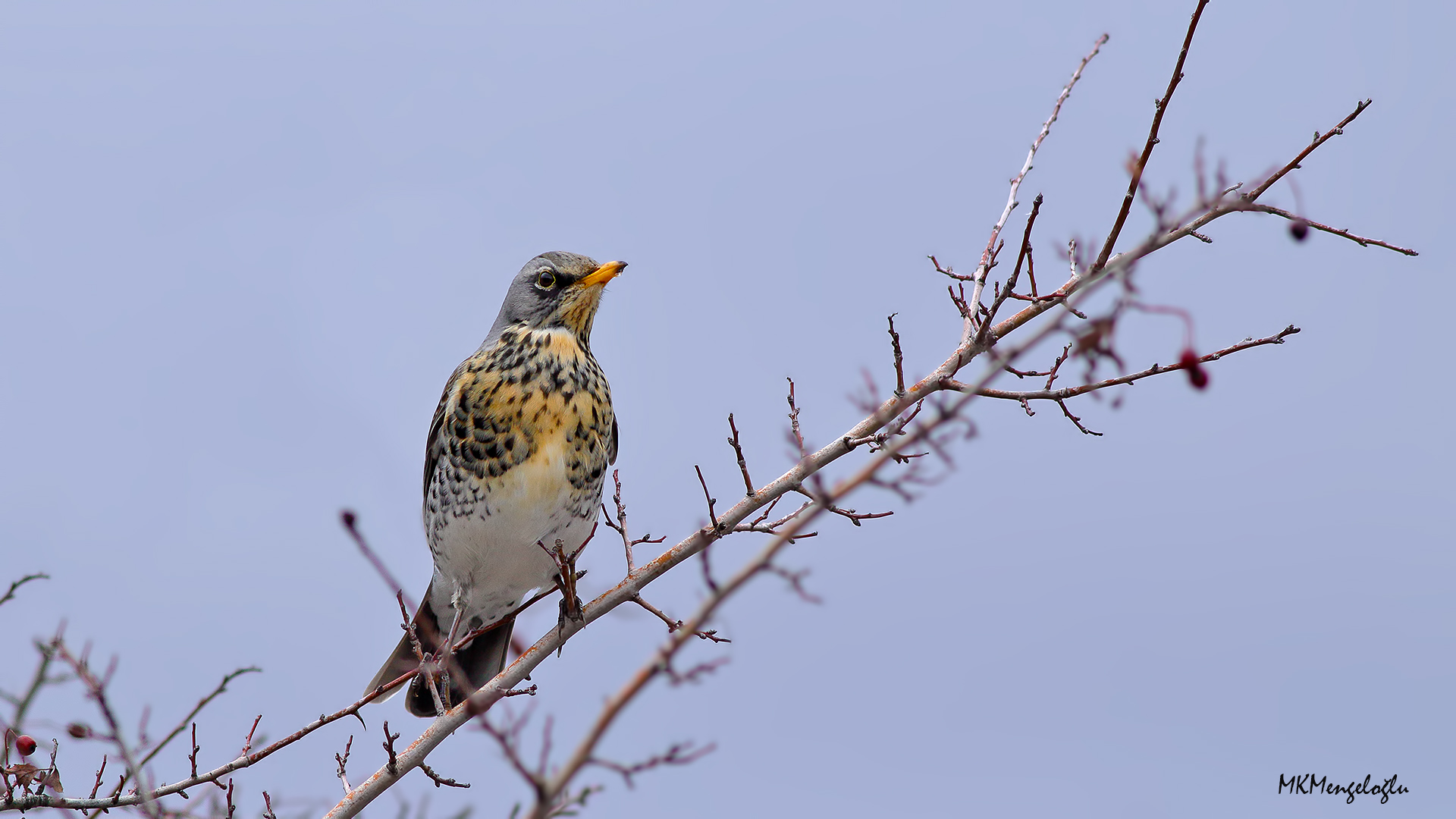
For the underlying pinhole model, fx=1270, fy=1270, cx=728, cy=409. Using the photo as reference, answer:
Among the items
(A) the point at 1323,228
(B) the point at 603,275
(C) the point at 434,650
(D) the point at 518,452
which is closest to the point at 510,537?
(D) the point at 518,452

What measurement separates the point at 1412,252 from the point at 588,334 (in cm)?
400

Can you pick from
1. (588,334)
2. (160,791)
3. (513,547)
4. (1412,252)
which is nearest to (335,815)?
(160,791)

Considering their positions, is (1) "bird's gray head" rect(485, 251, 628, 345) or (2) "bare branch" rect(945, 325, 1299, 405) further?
(1) "bird's gray head" rect(485, 251, 628, 345)

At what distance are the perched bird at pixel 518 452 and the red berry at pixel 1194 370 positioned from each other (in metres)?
3.74

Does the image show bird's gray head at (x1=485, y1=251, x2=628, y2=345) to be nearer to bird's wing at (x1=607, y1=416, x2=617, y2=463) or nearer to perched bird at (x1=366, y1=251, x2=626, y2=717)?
perched bird at (x1=366, y1=251, x2=626, y2=717)

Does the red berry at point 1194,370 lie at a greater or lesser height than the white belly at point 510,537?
lesser

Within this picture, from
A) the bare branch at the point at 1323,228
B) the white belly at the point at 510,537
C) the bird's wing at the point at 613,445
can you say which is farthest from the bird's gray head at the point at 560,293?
the bare branch at the point at 1323,228

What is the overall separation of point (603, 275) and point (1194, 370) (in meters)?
4.13

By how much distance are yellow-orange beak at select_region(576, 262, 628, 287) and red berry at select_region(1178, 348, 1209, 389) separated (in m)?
4.00

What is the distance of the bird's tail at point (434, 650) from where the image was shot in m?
6.58

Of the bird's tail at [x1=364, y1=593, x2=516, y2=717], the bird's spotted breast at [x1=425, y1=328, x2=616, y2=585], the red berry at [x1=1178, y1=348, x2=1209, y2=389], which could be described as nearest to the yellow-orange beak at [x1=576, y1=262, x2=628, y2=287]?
the bird's spotted breast at [x1=425, y1=328, x2=616, y2=585]

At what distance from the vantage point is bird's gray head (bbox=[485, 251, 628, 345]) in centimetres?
639

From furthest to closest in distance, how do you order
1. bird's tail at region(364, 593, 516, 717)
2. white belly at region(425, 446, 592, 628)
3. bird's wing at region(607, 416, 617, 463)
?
bird's tail at region(364, 593, 516, 717)
bird's wing at region(607, 416, 617, 463)
white belly at region(425, 446, 592, 628)

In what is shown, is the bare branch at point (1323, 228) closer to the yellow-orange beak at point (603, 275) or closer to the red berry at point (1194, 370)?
the red berry at point (1194, 370)
